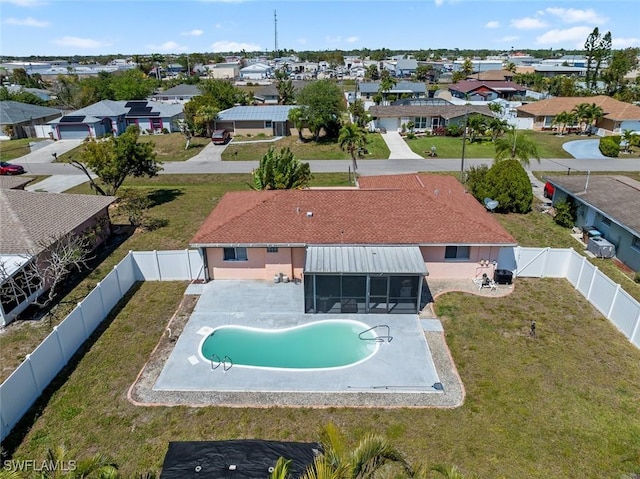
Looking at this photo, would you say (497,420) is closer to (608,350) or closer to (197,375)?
(608,350)

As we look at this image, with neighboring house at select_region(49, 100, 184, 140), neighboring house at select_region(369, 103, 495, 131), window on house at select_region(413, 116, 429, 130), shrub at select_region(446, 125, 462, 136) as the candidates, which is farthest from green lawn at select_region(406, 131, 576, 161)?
neighboring house at select_region(49, 100, 184, 140)

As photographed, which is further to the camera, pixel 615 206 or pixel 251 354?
pixel 615 206

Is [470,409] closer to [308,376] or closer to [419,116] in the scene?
[308,376]

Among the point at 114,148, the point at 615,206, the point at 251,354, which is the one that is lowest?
the point at 251,354

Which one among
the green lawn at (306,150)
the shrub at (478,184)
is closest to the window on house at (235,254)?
the shrub at (478,184)

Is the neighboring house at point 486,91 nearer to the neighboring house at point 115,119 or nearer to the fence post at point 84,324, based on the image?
the neighboring house at point 115,119

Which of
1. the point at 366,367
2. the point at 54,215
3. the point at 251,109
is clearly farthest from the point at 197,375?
the point at 251,109
